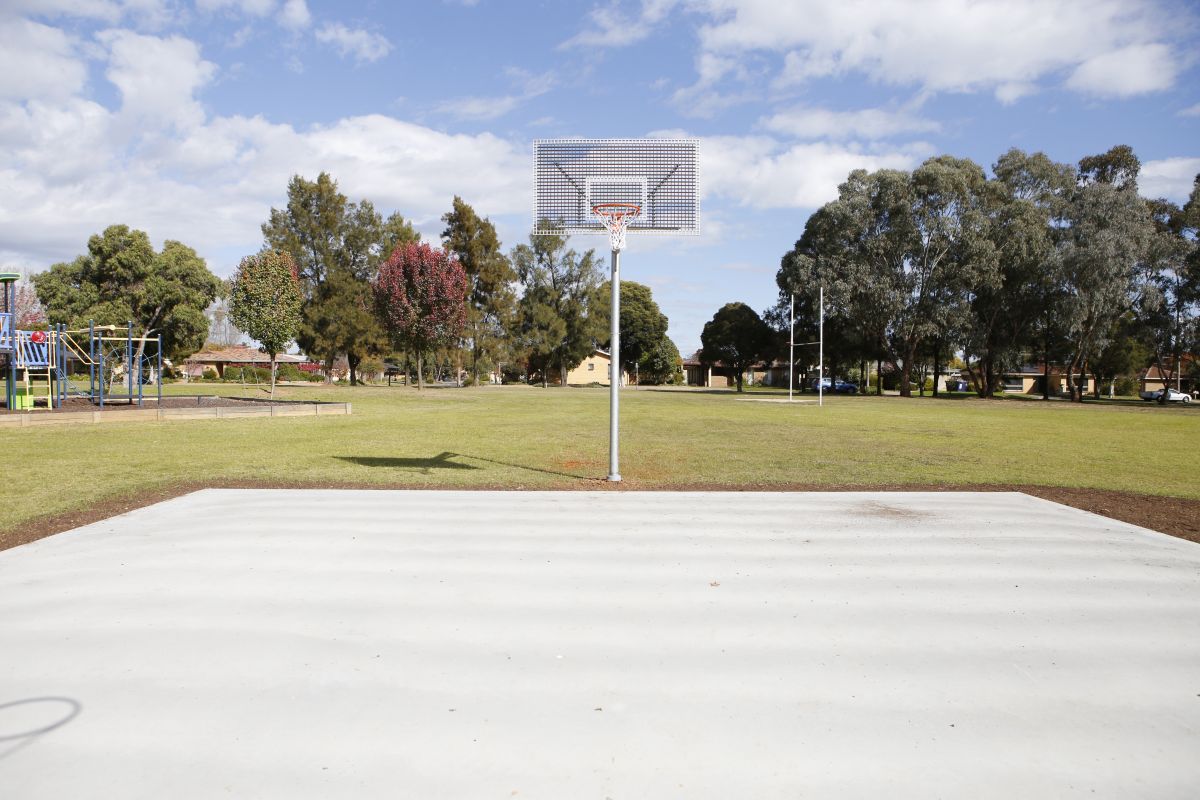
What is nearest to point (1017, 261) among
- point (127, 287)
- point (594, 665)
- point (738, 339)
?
point (738, 339)

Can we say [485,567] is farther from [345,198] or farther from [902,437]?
[345,198]

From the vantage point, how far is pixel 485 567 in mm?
5059

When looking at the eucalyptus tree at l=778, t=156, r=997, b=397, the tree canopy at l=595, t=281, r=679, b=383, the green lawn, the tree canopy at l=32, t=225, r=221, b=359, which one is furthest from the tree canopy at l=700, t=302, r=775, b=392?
the tree canopy at l=32, t=225, r=221, b=359

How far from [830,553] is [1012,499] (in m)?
4.00

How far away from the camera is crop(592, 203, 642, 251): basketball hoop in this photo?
32.9 ft

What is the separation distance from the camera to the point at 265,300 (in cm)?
2828

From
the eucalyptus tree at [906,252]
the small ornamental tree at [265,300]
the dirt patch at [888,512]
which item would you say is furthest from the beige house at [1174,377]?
the small ornamental tree at [265,300]

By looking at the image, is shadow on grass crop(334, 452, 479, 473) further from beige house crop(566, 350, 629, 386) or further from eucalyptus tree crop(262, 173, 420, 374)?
beige house crop(566, 350, 629, 386)

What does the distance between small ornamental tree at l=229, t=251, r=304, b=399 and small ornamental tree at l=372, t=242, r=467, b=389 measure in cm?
681

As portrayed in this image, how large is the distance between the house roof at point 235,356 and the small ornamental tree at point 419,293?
4427 cm

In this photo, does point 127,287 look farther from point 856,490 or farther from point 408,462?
point 856,490

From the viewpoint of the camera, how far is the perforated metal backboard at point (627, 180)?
1023 cm

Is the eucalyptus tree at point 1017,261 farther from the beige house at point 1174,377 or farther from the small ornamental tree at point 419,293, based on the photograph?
the small ornamental tree at point 419,293

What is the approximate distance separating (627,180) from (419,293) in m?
27.2
